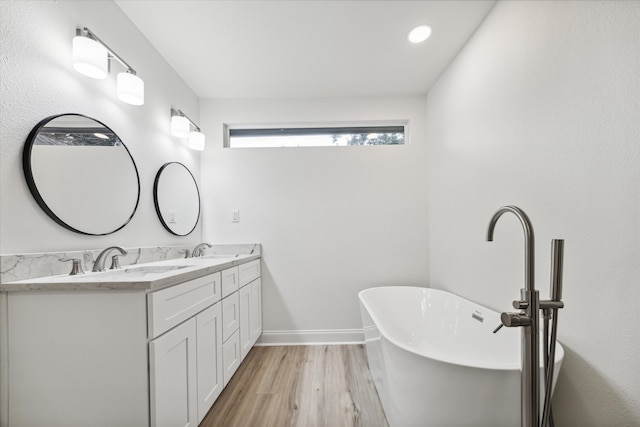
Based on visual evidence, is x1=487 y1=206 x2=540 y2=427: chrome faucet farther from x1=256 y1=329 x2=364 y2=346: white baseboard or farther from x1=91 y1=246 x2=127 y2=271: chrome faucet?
x1=256 y1=329 x2=364 y2=346: white baseboard

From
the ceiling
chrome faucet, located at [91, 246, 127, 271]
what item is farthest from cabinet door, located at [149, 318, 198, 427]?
the ceiling

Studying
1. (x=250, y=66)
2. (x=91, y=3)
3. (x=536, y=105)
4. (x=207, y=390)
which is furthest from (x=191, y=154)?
(x=536, y=105)

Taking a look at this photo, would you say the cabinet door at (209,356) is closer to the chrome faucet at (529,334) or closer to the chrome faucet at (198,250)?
the chrome faucet at (198,250)

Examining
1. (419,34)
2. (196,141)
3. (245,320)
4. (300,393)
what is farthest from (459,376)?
(196,141)

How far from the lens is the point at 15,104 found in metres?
1.07

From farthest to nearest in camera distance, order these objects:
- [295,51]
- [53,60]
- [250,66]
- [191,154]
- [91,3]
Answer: [191,154] < [250,66] < [295,51] < [91,3] < [53,60]

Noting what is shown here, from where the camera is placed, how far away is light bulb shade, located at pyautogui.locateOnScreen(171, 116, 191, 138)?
2117 millimetres

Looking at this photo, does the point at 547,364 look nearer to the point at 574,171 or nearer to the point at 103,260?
the point at 574,171

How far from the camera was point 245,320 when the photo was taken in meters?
2.11

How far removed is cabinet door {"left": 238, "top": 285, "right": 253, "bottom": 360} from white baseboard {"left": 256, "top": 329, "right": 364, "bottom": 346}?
40 centimetres

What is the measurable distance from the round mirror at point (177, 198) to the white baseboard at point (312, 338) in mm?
1285

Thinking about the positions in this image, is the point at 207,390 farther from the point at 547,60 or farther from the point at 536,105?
the point at 547,60

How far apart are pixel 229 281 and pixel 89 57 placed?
142 centimetres

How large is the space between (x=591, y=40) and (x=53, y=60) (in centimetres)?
230
